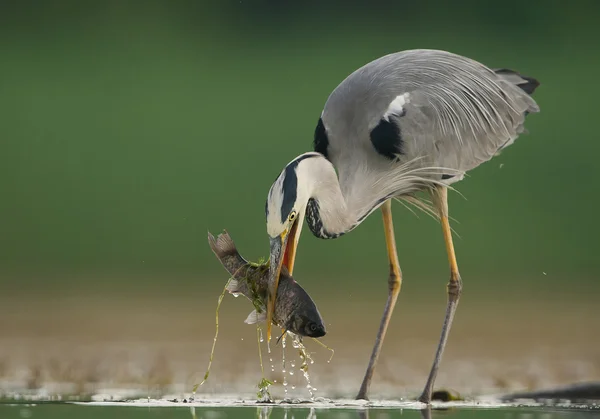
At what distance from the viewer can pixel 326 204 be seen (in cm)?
667

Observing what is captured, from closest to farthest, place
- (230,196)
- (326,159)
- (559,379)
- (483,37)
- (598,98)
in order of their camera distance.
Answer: (326,159) < (559,379) < (230,196) < (598,98) < (483,37)

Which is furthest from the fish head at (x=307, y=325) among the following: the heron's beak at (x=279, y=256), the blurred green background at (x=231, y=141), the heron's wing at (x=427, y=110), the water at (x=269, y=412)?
the blurred green background at (x=231, y=141)

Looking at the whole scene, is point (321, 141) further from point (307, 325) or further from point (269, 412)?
point (269, 412)

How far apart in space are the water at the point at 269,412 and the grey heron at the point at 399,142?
2.12 feet

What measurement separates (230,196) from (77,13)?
602 centimetres

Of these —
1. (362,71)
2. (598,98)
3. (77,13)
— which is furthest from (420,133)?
(77,13)

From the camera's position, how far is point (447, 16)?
16.4 metres

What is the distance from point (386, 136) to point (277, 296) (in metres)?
1.39

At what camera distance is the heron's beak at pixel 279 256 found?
19.8 feet

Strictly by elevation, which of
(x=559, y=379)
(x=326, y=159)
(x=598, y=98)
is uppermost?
(x=598, y=98)

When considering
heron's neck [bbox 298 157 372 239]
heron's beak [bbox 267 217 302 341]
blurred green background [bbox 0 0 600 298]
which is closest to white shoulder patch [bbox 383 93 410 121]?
heron's neck [bbox 298 157 372 239]

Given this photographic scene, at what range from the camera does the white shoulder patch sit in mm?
7082

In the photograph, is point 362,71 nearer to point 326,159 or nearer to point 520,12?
point 326,159

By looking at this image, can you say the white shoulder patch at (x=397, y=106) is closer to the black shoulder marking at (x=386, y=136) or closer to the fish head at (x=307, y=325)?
the black shoulder marking at (x=386, y=136)
